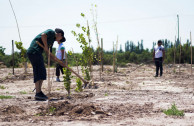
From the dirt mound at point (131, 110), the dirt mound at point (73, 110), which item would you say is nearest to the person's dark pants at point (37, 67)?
the dirt mound at point (73, 110)

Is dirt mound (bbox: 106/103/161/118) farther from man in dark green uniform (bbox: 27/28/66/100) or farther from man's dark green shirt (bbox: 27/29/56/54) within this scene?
man's dark green shirt (bbox: 27/29/56/54)

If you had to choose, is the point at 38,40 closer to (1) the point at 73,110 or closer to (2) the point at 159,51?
(1) the point at 73,110

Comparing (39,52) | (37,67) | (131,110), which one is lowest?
(131,110)

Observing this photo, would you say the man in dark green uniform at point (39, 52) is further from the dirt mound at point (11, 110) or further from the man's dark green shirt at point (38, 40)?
the dirt mound at point (11, 110)

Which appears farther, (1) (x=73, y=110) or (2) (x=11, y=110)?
(2) (x=11, y=110)

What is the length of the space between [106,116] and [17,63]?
18599 millimetres

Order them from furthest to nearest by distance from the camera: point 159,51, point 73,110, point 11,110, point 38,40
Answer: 1. point 159,51
2. point 38,40
3. point 11,110
4. point 73,110

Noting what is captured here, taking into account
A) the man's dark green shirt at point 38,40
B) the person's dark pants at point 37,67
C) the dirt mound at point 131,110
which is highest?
the man's dark green shirt at point 38,40

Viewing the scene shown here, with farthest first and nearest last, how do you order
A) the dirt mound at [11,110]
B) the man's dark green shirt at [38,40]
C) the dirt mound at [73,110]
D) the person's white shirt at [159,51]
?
the person's white shirt at [159,51] < the man's dark green shirt at [38,40] < the dirt mound at [11,110] < the dirt mound at [73,110]

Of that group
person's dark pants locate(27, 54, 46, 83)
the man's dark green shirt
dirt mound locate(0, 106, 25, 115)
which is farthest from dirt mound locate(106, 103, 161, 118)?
the man's dark green shirt

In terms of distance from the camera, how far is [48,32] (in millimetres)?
5488

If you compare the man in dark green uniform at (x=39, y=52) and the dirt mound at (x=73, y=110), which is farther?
the man in dark green uniform at (x=39, y=52)

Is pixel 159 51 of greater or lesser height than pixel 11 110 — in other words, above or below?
above

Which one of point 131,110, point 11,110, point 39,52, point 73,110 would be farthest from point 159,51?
point 11,110
